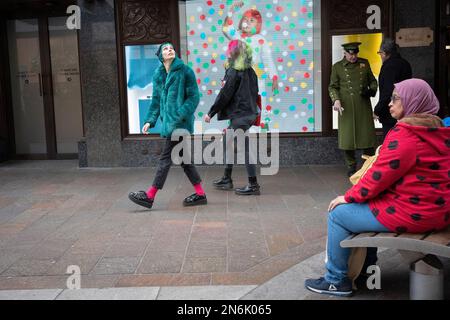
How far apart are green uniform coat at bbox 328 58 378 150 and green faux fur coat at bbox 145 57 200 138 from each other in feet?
7.87

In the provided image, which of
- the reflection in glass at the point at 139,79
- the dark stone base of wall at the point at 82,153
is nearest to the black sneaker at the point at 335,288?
the reflection in glass at the point at 139,79

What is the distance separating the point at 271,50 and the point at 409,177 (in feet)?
18.0

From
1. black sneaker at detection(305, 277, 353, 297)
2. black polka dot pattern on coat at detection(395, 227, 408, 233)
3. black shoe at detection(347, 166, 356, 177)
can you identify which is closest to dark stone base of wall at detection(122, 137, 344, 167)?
black shoe at detection(347, 166, 356, 177)

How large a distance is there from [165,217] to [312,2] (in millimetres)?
4430

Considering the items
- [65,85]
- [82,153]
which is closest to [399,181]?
[82,153]

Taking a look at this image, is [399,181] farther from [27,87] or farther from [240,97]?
[27,87]

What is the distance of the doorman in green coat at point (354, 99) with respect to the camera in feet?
22.8

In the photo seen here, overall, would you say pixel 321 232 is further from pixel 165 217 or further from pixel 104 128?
pixel 104 128

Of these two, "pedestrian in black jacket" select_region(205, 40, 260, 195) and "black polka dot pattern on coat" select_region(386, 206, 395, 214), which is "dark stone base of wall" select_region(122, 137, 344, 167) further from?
"black polka dot pattern on coat" select_region(386, 206, 395, 214)

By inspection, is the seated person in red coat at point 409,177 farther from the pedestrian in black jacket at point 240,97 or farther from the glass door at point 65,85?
the glass door at point 65,85

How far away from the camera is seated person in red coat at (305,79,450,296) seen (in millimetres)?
2828

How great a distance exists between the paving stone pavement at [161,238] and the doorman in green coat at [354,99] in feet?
1.87

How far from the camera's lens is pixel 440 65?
7684 millimetres
